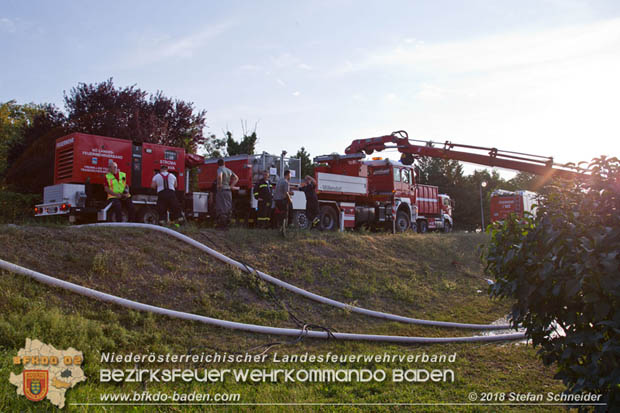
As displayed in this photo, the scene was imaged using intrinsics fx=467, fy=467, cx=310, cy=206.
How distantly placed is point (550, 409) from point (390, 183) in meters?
14.4

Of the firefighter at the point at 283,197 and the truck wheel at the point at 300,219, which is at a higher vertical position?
the firefighter at the point at 283,197

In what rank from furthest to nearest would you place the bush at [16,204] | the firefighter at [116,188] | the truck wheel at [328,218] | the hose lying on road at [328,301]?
the bush at [16,204], the truck wheel at [328,218], the firefighter at [116,188], the hose lying on road at [328,301]

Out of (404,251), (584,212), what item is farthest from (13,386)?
(404,251)

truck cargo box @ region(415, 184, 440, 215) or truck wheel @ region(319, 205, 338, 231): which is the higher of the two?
truck cargo box @ region(415, 184, 440, 215)

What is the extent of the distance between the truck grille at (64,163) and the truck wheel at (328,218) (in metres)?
7.81

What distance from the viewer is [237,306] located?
7.20m

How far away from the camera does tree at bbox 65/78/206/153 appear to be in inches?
830

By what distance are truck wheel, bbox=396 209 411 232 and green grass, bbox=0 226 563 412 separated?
22.3 ft

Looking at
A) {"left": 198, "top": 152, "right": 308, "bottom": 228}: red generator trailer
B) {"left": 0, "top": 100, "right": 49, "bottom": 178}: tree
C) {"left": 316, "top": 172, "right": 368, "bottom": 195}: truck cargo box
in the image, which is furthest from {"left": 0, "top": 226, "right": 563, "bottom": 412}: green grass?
{"left": 0, "top": 100, "right": 49, "bottom": 178}: tree

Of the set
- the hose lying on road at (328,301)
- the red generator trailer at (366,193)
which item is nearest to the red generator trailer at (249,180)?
the red generator trailer at (366,193)

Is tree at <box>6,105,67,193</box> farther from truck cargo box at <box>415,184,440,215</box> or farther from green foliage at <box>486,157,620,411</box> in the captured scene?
green foliage at <box>486,157,620,411</box>

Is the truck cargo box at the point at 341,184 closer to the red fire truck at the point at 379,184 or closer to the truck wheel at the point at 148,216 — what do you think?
the red fire truck at the point at 379,184

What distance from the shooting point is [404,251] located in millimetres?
13211

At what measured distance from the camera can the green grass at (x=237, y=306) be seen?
474cm
